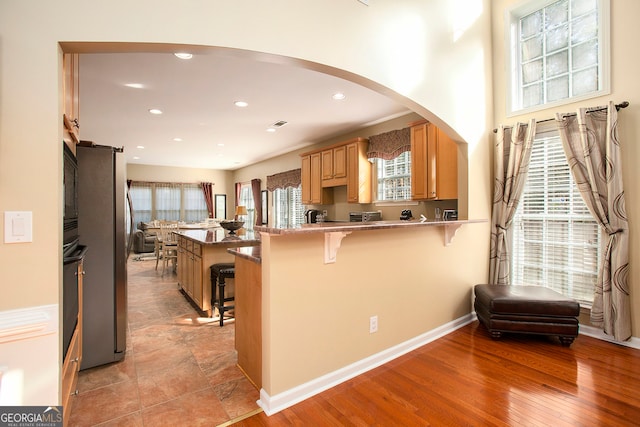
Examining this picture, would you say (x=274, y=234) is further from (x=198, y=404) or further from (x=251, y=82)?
(x=251, y=82)

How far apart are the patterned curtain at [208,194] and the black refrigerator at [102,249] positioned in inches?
334

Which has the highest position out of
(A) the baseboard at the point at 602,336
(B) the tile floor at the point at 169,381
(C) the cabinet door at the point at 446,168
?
(C) the cabinet door at the point at 446,168

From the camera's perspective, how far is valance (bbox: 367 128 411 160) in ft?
14.4

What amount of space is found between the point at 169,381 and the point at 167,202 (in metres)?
8.95

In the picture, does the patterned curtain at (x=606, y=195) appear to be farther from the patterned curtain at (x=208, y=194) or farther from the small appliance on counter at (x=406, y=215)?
the patterned curtain at (x=208, y=194)

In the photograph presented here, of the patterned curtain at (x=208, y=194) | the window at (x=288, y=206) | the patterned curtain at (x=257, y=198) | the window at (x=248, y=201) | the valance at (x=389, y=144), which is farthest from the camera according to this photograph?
the patterned curtain at (x=208, y=194)

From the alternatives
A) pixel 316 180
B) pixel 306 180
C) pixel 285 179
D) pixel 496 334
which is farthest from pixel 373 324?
pixel 285 179

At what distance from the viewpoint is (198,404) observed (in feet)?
6.52

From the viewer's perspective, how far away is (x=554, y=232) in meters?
3.29

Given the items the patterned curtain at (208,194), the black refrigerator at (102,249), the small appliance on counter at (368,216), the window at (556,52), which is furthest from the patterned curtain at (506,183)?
the patterned curtain at (208,194)

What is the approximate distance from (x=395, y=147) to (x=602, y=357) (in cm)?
319

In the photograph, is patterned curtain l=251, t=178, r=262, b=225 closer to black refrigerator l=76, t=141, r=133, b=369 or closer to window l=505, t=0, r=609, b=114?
black refrigerator l=76, t=141, r=133, b=369

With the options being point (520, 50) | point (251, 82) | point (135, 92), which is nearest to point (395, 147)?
point (520, 50)

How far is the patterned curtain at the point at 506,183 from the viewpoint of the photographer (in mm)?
3303
